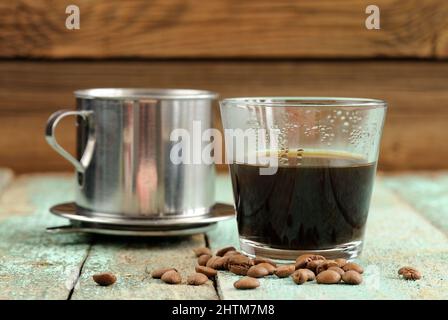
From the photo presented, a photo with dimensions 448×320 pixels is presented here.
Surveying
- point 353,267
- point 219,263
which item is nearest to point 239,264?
point 219,263

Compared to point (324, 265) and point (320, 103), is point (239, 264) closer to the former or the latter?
point (324, 265)

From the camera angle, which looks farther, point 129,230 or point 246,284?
point 129,230

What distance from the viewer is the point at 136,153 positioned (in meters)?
1.06

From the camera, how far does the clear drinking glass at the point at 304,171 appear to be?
3.11 ft

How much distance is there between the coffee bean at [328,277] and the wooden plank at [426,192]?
364mm

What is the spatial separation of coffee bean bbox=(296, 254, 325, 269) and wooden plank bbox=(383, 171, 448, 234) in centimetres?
33

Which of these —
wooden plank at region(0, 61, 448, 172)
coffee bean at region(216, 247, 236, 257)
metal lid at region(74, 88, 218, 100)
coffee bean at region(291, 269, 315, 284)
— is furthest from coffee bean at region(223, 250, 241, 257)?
wooden plank at region(0, 61, 448, 172)

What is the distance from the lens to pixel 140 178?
1065 millimetres

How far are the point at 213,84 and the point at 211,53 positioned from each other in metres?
0.07

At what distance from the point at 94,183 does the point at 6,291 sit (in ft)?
0.90

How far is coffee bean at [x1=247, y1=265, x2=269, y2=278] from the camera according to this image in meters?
0.90

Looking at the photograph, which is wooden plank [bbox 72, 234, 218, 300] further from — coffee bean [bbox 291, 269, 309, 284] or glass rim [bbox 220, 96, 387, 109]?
→ glass rim [bbox 220, 96, 387, 109]

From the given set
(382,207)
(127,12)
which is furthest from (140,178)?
(127,12)

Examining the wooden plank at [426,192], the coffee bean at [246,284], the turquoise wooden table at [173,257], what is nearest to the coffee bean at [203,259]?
the turquoise wooden table at [173,257]
